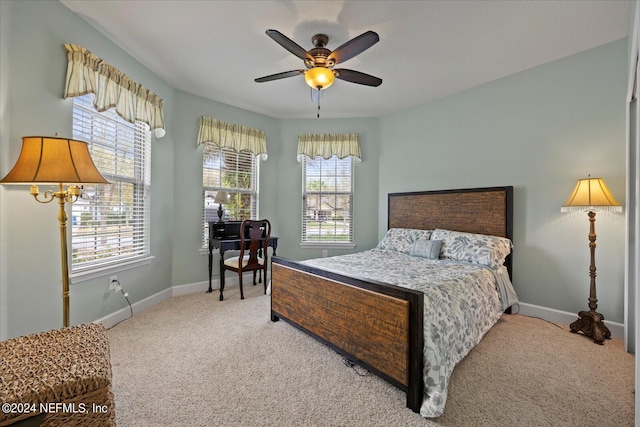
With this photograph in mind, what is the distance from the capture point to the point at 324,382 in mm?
1850

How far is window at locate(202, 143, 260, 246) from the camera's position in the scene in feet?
13.1

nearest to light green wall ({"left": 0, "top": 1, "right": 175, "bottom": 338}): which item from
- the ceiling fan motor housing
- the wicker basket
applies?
the wicker basket

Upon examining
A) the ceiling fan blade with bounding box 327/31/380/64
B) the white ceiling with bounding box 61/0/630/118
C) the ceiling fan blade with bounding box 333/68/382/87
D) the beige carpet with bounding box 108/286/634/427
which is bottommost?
the beige carpet with bounding box 108/286/634/427

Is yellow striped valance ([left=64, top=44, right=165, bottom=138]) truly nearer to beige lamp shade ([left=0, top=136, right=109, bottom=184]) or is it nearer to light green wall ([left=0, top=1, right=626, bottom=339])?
light green wall ([left=0, top=1, right=626, bottom=339])

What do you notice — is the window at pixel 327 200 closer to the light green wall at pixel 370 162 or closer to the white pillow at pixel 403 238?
the light green wall at pixel 370 162

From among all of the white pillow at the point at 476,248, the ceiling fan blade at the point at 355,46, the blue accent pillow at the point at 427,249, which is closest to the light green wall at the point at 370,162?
the white pillow at the point at 476,248

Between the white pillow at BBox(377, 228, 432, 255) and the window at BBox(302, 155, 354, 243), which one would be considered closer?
the white pillow at BBox(377, 228, 432, 255)

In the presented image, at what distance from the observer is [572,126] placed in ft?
9.11

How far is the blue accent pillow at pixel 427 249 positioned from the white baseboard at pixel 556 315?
108 centimetres

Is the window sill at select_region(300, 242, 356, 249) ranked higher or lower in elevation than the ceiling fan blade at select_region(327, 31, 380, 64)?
lower

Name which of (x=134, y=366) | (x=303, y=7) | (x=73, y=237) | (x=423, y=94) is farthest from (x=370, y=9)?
(x=134, y=366)

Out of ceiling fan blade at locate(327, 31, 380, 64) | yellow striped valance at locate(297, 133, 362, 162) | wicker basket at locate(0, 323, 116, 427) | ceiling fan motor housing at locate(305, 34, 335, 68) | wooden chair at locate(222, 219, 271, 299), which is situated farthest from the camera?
yellow striped valance at locate(297, 133, 362, 162)

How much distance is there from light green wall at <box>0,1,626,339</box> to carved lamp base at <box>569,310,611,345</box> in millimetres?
237

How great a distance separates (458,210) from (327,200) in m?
2.02
